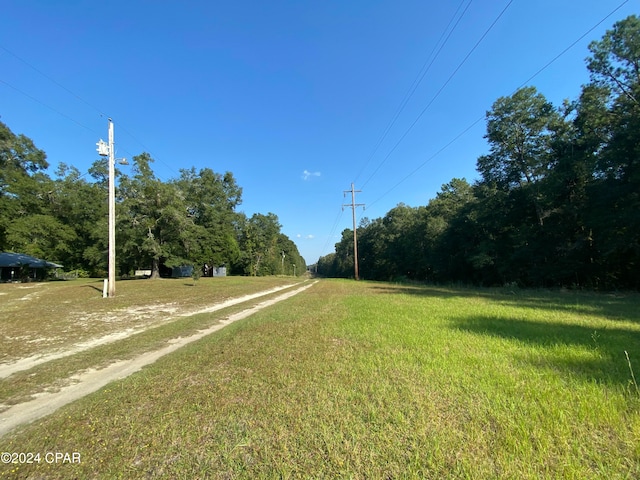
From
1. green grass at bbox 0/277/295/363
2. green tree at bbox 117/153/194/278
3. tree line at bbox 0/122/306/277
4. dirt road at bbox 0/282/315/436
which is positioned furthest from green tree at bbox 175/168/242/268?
dirt road at bbox 0/282/315/436

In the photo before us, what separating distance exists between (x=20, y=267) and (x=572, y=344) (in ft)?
170

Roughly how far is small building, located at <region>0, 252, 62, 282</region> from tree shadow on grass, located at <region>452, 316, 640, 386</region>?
151 ft

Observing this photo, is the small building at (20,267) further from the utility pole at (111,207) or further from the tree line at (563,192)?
the tree line at (563,192)

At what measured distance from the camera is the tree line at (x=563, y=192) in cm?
1902

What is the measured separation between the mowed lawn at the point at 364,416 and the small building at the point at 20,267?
4241 centimetres

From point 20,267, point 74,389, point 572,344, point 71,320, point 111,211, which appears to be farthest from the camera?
point 20,267

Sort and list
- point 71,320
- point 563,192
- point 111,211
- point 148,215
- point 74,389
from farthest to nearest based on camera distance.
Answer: point 148,215 → point 563,192 → point 111,211 → point 71,320 → point 74,389

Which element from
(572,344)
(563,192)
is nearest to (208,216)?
(563,192)

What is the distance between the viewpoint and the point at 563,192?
23781 mm

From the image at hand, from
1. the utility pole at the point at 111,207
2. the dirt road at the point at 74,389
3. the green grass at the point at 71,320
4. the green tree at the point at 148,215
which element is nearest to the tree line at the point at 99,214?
the green tree at the point at 148,215

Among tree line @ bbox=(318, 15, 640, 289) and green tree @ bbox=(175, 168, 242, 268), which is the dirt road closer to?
tree line @ bbox=(318, 15, 640, 289)

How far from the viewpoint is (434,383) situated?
12.5 feet

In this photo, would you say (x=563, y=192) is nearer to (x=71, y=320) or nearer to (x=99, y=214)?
(x=71, y=320)

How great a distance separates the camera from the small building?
110ft
